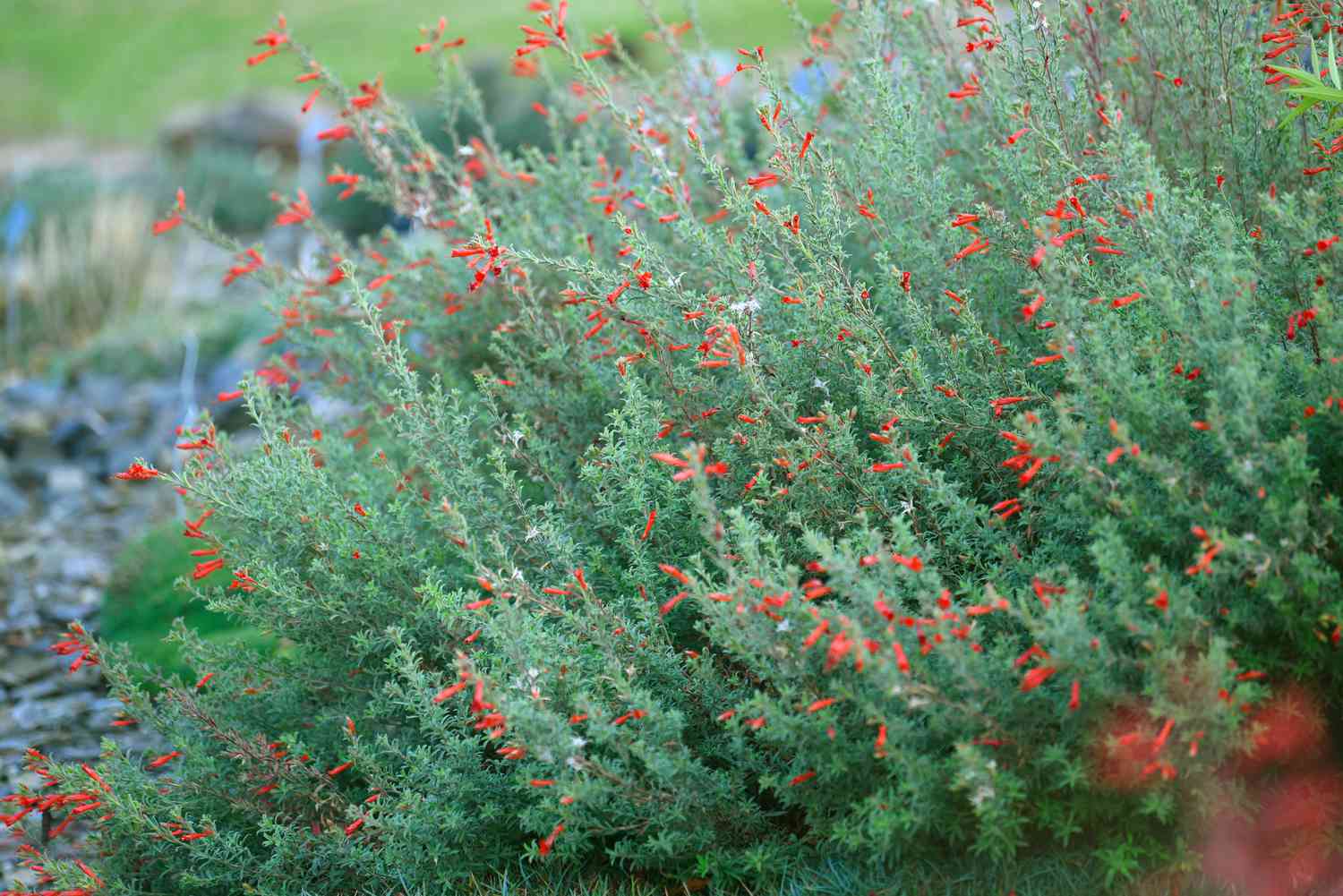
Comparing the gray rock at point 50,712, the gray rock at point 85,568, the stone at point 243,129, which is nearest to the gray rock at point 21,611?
the gray rock at point 85,568

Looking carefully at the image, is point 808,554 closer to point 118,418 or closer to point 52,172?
point 118,418

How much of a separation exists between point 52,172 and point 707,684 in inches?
562

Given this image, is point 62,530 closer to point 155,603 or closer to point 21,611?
point 21,611

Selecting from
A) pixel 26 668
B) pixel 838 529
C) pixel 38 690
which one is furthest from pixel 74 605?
pixel 838 529

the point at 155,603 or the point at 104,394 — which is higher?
the point at 155,603

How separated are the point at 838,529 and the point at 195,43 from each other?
32606 millimetres

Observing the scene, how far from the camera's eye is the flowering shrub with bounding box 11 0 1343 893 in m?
2.28

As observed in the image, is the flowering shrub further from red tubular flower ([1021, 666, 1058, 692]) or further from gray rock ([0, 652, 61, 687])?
gray rock ([0, 652, 61, 687])

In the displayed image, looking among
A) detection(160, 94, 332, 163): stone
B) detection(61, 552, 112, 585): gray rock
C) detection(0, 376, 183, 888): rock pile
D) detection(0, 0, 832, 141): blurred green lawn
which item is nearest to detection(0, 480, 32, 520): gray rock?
detection(0, 376, 183, 888): rock pile

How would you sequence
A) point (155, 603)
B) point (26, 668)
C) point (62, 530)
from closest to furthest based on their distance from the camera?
point (26, 668), point (155, 603), point (62, 530)

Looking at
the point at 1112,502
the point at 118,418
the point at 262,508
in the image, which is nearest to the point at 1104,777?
the point at 1112,502

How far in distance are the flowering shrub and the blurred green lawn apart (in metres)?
17.0

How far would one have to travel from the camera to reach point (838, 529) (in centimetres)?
293

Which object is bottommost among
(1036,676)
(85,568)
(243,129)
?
(243,129)
